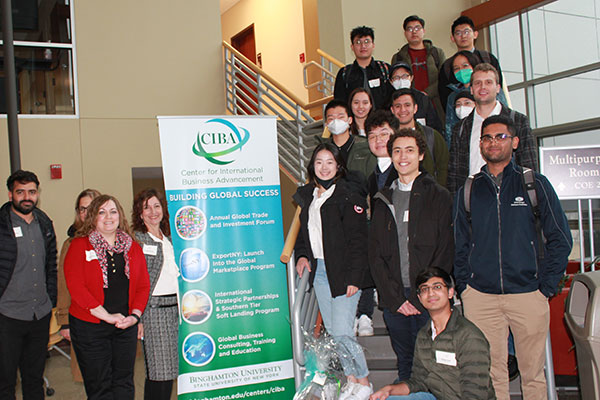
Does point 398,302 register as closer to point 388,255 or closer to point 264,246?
point 388,255

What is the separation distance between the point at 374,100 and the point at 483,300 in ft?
7.50

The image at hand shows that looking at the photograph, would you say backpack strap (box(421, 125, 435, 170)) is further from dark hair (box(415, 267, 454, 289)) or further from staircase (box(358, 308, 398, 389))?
staircase (box(358, 308, 398, 389))

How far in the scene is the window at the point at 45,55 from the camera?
7086mm

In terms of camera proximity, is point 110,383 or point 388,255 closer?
point 388,255

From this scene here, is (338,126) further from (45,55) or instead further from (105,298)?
(45,55)

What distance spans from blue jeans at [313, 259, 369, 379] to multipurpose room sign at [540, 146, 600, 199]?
62.1 inches

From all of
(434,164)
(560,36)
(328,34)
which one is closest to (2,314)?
(434,164)

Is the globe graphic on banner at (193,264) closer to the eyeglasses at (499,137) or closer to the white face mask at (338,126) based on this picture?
the white face mask at (338,126)

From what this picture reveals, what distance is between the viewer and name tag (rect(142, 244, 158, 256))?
3732 mm

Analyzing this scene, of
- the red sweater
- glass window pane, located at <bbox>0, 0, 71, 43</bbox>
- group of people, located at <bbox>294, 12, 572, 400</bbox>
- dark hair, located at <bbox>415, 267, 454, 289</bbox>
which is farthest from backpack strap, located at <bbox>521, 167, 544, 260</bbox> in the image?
glass window pane, located at <bbox>0, 0, 71, 43</bbox>

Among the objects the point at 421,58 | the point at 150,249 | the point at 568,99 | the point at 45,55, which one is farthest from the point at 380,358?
the point at 568,99

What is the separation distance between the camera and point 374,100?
4777 millimetres

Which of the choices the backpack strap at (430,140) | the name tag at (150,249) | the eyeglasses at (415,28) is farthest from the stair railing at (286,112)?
the name tag at (150,249)

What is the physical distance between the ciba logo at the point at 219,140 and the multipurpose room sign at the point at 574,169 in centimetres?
214
